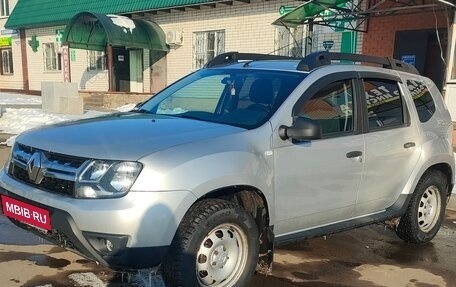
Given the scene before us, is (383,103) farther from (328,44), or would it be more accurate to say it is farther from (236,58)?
(328,44)

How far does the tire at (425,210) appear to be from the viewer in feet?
15.1

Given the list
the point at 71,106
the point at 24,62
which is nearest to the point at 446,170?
the point at 71,106

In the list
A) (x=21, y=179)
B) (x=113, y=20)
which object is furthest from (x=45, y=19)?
(x=21, y=179)

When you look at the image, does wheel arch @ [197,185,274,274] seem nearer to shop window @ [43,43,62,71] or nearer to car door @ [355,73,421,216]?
car door @ [355,73,421,216]

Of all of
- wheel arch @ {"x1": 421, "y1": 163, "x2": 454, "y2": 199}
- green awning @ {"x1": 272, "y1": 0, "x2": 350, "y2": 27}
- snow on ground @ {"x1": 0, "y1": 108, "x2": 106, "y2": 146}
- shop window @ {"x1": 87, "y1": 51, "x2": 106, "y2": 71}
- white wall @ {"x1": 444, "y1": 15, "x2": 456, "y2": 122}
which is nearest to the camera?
wheel arch @ {"x1": 421, "y1": 163, "x2": 454, "y2": 199}

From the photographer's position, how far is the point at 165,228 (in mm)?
2830

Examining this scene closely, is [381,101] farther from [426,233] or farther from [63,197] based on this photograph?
[63,197]

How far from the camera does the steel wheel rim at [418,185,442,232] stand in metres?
Result: 4.76

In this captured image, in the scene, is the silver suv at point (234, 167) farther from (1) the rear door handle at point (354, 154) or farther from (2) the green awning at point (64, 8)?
(2) the green awning at point (64, 8)

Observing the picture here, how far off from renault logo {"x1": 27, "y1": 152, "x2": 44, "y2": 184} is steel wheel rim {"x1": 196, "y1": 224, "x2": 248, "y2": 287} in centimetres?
114

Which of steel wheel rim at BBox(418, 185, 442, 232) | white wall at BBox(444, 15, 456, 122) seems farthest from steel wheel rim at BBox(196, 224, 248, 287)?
white wall at BBox(444, 15, 456, 122)

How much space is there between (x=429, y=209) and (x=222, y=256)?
2.61 m

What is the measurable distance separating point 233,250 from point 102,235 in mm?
943

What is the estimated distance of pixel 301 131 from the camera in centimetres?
331
